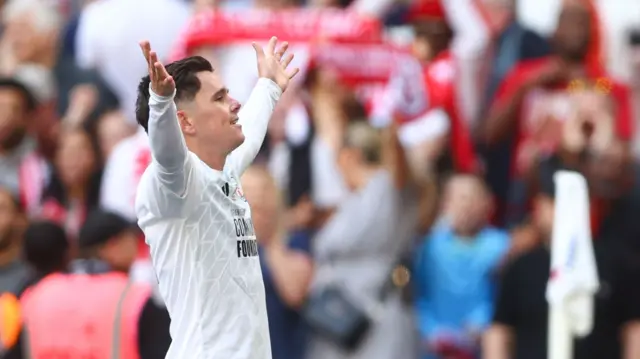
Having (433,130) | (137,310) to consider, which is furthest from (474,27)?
(137,310)

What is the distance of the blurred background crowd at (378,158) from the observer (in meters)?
9.70

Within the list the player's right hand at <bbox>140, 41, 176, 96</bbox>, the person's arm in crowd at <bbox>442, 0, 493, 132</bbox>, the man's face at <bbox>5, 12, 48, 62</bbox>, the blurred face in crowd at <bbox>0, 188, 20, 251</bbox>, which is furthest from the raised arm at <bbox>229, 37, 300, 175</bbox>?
the man's face at <bbox>5, 12, 48, 62</bbox>

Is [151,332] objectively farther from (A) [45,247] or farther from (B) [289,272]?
(B) [289,272]

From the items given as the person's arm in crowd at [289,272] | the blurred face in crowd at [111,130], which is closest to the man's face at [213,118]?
the person's arm in crowd at [289,272]

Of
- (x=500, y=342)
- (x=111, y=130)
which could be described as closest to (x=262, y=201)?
(x=500, y=342)

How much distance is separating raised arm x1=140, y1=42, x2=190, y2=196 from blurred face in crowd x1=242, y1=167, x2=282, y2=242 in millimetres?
4002

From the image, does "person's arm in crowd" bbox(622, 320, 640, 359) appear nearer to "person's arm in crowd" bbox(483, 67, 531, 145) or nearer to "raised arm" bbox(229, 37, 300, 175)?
"person's arm in crowd" bbox(483, 67, 531, 145)

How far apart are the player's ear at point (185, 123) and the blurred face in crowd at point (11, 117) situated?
211 inches

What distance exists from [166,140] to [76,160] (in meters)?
5.72

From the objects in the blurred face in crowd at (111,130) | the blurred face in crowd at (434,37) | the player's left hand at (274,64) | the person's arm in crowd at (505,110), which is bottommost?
the player's left hand at (274,64)

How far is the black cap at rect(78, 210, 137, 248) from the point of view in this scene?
848cm

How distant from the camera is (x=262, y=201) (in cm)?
999

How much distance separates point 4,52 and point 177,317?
7063 mm

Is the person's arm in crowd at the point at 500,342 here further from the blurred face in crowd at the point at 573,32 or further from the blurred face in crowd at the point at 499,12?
the blurred face in crowd at the point at 499,12
